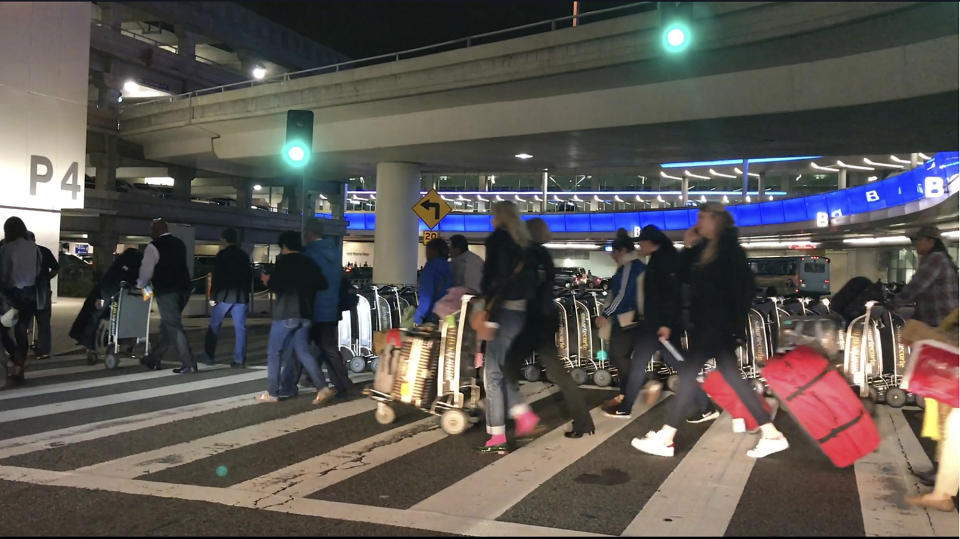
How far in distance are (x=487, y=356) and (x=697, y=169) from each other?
62.7 metres

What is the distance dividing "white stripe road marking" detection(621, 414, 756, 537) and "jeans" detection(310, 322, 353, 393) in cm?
410

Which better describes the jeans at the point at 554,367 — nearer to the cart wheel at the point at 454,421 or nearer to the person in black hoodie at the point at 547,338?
the person in black hoodie at the point at 547,338

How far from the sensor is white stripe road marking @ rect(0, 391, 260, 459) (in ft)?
20.3

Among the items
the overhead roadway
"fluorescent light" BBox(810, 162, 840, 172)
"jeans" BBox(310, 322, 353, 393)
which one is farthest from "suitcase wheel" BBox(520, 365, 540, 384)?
"fluorescent light" BBox(810, 162, 840, 172)

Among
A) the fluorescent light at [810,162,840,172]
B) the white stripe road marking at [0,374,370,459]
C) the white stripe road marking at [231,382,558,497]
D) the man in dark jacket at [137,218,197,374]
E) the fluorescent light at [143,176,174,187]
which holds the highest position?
the fluorescent light at [810,162,840,172]

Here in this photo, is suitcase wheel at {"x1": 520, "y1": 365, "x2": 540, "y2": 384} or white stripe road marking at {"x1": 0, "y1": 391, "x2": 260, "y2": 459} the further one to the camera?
suitcase wheel at {"x1": 520, "y1": 365, "x2": 540, "y2": 384}

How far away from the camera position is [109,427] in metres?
6.92

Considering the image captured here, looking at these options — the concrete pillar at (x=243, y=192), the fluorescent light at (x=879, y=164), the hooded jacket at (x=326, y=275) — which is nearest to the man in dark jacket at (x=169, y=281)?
the hooded jacket at (x=326, y=275)

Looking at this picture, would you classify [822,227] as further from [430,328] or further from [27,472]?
[27,472]

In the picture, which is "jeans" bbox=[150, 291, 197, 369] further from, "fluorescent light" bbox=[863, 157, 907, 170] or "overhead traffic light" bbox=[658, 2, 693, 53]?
"fluorescent light" bbox=[863, 157, 907, 170]

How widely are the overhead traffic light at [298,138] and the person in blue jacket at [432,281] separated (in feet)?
15.5

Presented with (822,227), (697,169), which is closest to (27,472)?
(822,227)

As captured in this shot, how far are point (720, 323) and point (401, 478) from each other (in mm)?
2708

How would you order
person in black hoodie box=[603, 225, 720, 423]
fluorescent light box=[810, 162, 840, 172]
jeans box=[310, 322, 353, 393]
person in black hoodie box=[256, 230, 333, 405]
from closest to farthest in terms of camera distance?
person in black hoodie box=[603, 225, 720, 423], person in black hoodie box=[256, 230, 333, 405], jeans box=[310, 322, 353, 393], fluorescent light box=[810, 162, 840, 172]
